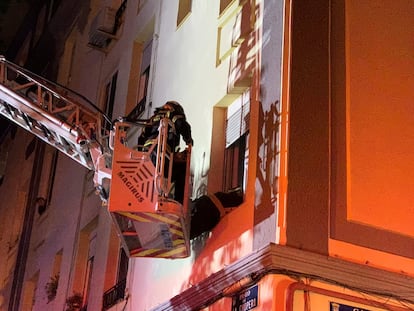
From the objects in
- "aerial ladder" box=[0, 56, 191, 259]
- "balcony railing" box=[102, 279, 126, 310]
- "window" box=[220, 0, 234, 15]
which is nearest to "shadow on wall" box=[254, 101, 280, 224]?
"aerial ladder" box=[0, 56, 191, 259]

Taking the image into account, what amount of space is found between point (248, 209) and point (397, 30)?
3.36m

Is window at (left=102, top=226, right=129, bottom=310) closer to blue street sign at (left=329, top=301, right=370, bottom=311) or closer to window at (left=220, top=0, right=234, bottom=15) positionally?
window at (left=220, top=0, right=234, bottom=15)

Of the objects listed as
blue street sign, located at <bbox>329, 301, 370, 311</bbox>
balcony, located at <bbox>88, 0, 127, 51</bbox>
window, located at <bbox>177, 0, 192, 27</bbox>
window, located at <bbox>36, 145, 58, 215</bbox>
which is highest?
balcony, located at <bbox>88, 0, 127, 51</bbox>

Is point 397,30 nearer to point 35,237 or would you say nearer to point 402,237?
point 402,237

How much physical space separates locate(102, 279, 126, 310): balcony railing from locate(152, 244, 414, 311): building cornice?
4.10m

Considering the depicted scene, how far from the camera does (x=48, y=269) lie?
59.6 ft

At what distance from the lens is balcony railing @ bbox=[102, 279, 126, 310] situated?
44.9 ft

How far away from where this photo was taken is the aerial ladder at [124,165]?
10.2 metres

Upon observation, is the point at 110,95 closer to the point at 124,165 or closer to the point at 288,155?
the point at 124,165

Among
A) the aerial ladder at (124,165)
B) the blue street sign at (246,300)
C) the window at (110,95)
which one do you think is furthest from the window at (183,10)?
the blue street sign at (246,300)

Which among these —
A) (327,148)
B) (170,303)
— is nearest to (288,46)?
(327,148)

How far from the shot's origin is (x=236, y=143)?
11.4 metres

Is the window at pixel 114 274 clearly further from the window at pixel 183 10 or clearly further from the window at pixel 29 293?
the window at pixel 29 293

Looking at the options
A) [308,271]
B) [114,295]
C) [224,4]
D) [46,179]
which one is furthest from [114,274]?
[46,179]
